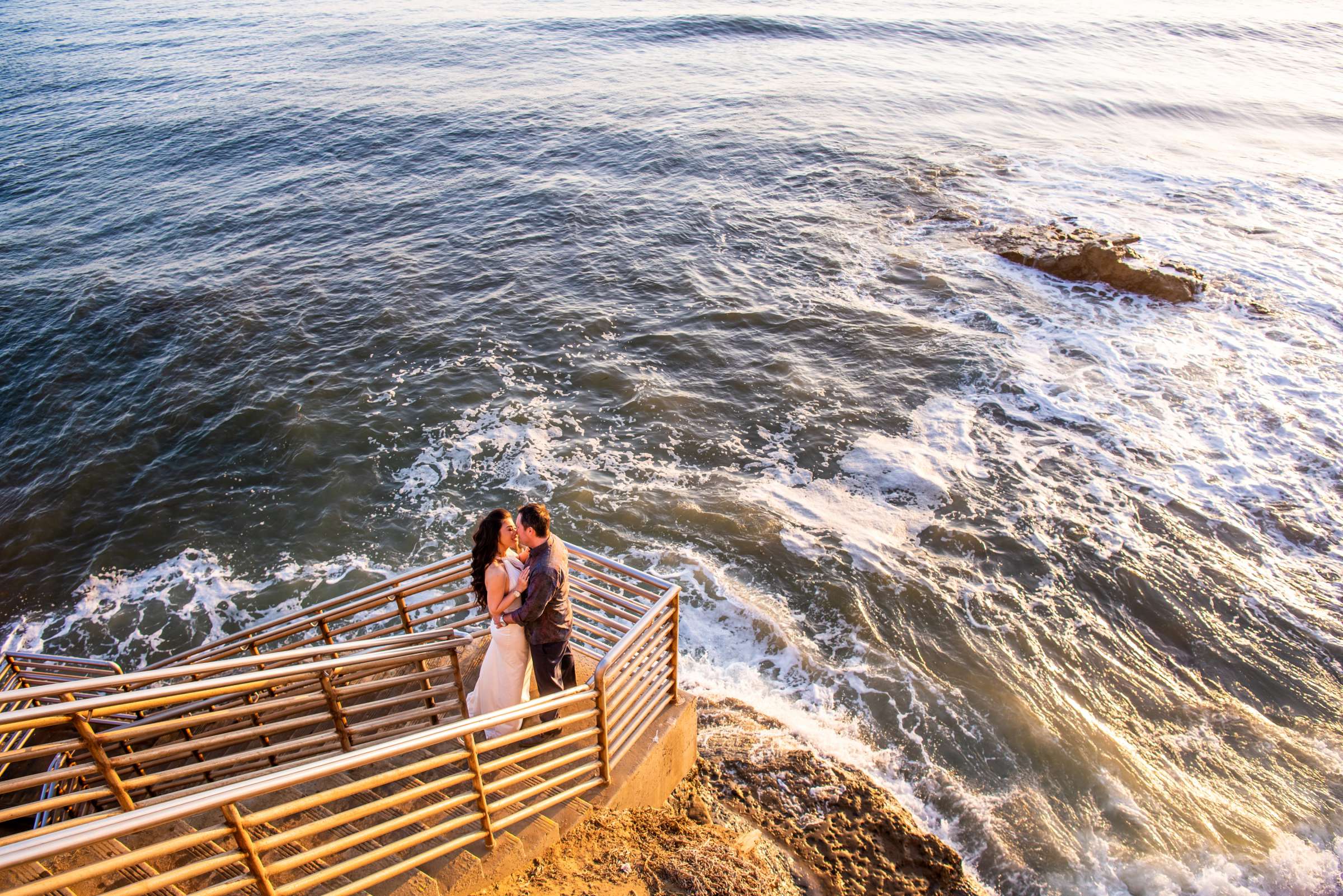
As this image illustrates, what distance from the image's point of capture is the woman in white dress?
5.45m

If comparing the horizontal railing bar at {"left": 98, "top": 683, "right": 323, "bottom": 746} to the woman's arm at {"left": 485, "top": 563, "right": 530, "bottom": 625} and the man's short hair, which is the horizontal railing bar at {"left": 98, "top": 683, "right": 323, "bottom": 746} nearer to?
the woman's arm at {"left": 485, "top": 563, "right": 530, "bottom": 625}

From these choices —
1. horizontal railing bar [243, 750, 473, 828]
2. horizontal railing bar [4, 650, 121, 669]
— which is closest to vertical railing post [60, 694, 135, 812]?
horizontal railing bar [243, 750, 473, 828]

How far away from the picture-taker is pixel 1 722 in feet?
8.91

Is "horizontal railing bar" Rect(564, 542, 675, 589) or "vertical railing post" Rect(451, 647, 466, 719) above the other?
"horizontal railing bar" Rect(564, 542, 675, 589)

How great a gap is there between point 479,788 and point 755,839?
332 cm

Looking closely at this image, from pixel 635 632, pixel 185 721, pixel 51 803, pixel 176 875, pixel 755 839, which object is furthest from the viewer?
pixel 755 839

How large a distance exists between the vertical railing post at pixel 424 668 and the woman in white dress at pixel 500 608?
0.93 feet

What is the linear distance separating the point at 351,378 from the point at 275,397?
150 cm

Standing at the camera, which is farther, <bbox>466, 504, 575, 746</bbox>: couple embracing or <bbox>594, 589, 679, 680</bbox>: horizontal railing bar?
<bbox>466, 504, 575, 746</bbox>: couple embracing

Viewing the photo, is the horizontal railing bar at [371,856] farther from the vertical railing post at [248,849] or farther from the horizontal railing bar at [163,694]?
the horizontal railing bar at [163,694]

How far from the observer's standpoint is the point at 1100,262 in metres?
18.4

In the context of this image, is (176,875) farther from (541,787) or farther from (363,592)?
(363,592)

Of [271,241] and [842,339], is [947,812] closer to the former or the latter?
[842,339]

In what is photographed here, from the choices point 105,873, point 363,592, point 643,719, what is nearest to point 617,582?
point 643,719
